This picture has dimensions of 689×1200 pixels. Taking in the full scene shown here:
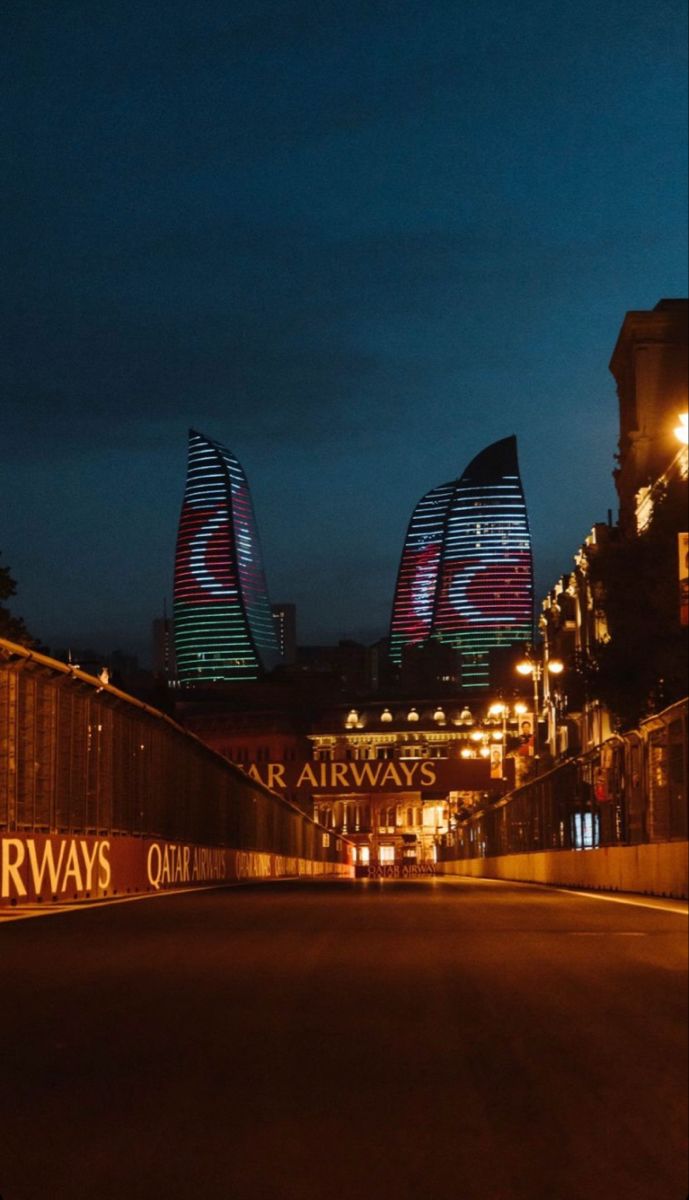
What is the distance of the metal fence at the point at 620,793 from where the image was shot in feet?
76.0

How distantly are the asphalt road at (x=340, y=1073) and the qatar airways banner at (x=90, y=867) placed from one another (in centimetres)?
744

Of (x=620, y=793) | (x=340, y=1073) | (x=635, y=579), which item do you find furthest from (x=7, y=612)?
(x=340, y=1073)

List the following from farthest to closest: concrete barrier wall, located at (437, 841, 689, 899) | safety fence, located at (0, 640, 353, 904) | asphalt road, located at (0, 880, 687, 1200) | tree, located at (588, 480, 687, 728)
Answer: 1. tree, located at (588, 480, 687, 728)
2. concrete barrier wall, located at (437, 841, 689, 899)
3. safety fence, located at (0, 640, 353, 904)
4. asphalt road, located at (0, 880, 687, 1200)

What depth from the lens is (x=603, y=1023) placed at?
8234 mm

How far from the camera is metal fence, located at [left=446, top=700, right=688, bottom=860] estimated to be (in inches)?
912

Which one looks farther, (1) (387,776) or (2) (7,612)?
(1) (387,776)

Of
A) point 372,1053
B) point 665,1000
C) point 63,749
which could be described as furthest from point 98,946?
point 63,749

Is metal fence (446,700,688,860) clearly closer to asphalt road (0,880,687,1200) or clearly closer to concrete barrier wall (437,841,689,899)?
concrete barrier wall (437,841,689,899)

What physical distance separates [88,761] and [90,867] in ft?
5.20

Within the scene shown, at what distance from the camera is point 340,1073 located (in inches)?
269

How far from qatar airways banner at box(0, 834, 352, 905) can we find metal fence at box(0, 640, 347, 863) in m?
0.22

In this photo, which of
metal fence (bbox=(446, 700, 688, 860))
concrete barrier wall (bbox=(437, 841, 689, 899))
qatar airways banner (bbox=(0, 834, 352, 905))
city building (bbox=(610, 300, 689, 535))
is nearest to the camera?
qatar airways banner (bbox=(0, 834, 352, 905))

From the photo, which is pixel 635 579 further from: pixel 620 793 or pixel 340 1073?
pixel 340 1073

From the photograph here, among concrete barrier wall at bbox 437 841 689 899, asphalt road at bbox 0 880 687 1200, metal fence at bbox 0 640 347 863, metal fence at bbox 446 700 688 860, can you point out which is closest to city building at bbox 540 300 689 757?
metal fence at bbox 446 700 688 860
